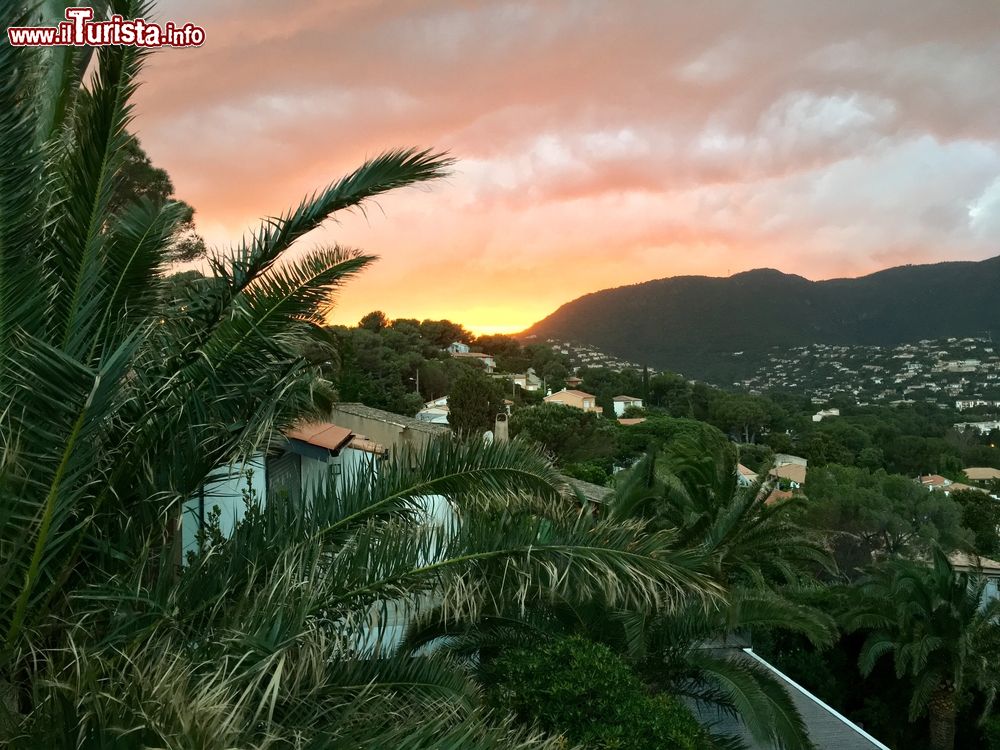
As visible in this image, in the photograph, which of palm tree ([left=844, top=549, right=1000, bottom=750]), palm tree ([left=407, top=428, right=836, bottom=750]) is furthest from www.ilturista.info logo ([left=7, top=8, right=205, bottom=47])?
palm tree ([left=844, top=549, right=1000, bottom=750])

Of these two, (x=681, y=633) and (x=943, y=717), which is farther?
(x=943, y=717)

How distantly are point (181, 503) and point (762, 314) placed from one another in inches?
6441

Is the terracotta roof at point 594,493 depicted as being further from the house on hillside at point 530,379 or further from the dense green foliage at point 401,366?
the house on hillside at point 530,379

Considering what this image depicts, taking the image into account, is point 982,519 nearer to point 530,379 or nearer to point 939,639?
point 939,639

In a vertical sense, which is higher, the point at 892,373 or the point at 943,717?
the point at 892,373

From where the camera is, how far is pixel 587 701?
5203mm

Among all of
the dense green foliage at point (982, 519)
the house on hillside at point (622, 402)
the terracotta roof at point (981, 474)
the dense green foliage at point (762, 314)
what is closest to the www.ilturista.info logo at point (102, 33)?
the dense green foliage at point (982, 519)

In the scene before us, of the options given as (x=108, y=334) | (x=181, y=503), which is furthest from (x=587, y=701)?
(x=108, y=334)

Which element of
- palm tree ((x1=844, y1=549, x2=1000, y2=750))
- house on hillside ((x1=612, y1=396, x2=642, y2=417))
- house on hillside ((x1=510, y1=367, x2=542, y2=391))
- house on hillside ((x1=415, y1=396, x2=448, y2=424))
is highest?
house on hillside ((x1=510, y1=367, x2=542, y2=391))

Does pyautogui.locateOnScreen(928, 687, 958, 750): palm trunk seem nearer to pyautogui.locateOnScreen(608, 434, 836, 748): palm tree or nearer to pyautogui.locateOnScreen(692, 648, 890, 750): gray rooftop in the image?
pyautogui.locateOnScreen(692, 648, 890, 750): gray rooftop

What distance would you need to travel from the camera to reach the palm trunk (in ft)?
43.2

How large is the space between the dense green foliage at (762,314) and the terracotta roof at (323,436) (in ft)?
406

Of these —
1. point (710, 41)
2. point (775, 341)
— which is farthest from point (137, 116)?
point (775, 341)

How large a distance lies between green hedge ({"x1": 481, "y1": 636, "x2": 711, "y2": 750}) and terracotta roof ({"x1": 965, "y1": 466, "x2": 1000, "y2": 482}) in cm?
6440
